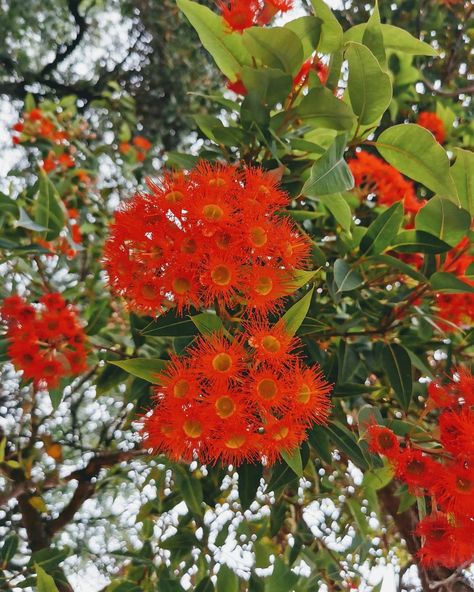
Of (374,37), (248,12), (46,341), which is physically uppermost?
(248,12)

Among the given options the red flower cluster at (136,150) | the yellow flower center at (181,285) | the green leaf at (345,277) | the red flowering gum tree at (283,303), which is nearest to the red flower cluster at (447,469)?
the red flowering gum tree at (283,303)

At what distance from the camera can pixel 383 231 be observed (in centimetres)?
118

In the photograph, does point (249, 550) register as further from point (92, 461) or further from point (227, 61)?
point (227, 61)

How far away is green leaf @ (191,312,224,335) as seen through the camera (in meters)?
0.86

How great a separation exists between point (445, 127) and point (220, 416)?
6.87ft

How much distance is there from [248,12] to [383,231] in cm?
52

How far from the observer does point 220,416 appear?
80cm

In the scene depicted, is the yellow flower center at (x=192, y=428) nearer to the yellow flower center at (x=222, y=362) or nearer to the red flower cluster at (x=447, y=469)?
the yellow flower center at (x=222, y=362)

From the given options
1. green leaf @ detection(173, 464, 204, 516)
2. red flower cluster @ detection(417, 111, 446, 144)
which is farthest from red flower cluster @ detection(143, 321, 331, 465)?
red flower cluster @ detection(417, 111, 446, 144)

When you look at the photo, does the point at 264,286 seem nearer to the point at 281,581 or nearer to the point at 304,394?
the point at 304,394

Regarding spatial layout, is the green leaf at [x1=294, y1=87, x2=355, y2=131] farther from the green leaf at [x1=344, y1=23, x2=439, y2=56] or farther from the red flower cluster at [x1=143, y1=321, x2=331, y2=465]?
the red flower cluster at [x1=143, y1=321, x2=331, y2=465]

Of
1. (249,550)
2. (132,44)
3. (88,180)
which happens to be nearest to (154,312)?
(249,550)

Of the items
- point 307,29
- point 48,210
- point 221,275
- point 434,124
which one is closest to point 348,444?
point 221,275

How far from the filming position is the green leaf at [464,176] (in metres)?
1.04
